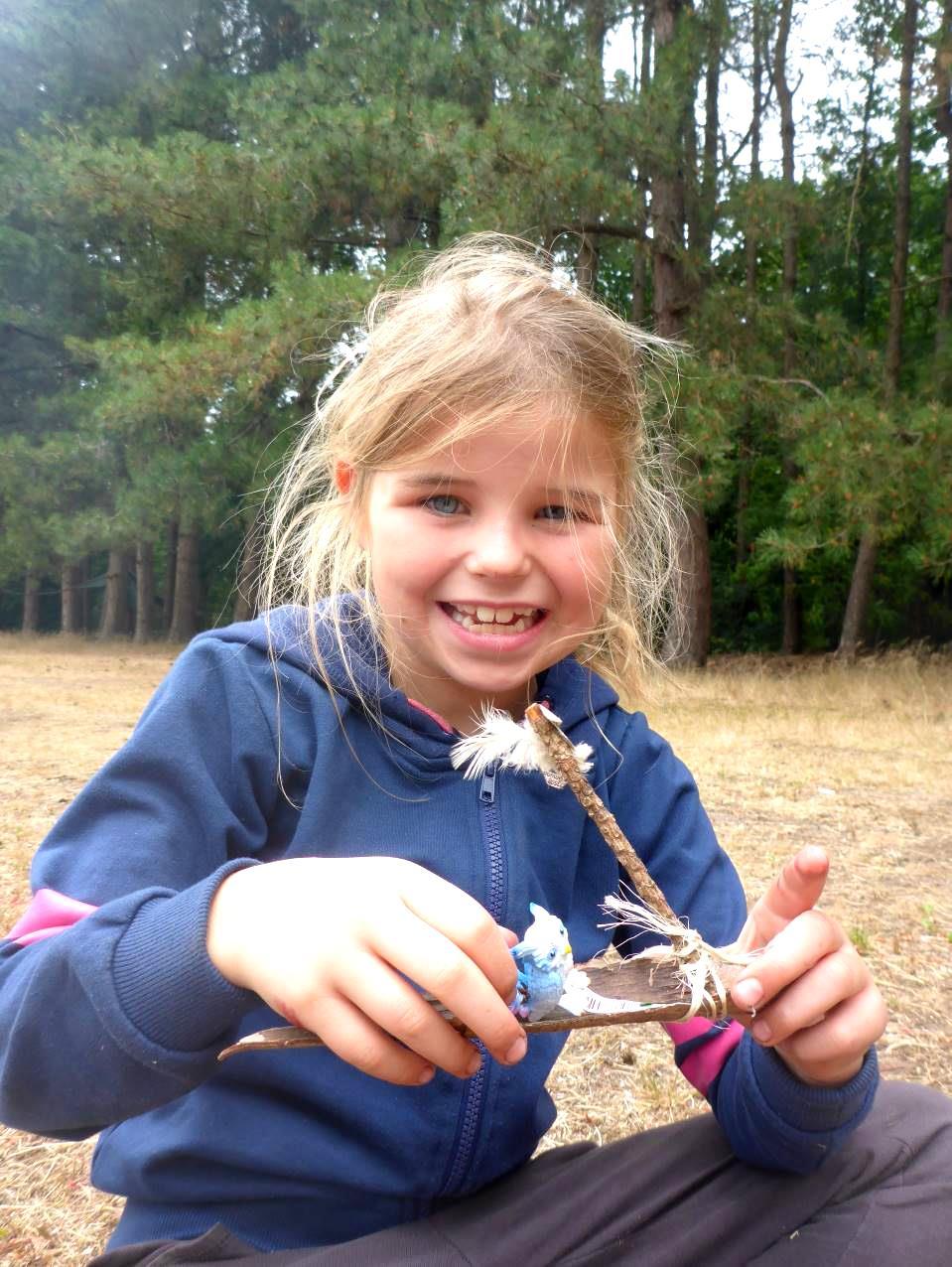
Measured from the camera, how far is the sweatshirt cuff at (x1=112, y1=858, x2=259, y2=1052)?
0.88m

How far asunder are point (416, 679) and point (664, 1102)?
4.65 ft

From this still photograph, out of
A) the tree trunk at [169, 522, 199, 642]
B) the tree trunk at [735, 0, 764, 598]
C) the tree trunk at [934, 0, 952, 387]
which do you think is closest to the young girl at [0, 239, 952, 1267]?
the tree trunk at [735, 0, 764, 598]

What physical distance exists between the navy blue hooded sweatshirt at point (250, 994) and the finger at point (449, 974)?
202mm

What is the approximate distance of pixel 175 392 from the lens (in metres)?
10.8

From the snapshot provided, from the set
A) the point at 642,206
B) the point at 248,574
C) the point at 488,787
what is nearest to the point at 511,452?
the point at 488,787

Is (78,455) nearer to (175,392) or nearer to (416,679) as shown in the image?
(175,392)

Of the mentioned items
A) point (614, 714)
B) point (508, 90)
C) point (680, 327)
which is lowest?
point (614, 714)

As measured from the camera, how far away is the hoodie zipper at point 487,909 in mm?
1281

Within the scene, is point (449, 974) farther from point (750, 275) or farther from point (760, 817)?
point (750, 275)

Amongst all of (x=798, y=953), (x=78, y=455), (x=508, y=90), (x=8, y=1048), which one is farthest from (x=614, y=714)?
(x=78, y=455)

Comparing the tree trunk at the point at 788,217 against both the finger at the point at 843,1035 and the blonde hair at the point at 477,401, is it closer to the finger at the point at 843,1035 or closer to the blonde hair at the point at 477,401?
the blonde hair at the point at 477,401

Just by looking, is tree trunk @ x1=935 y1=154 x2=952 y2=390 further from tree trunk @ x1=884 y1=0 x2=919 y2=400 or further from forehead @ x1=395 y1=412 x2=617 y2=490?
forehead @ x1=395 y1=412 x2=617 y2=490

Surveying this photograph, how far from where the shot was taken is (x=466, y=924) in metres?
0.78

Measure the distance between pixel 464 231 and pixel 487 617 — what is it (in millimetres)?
8600
